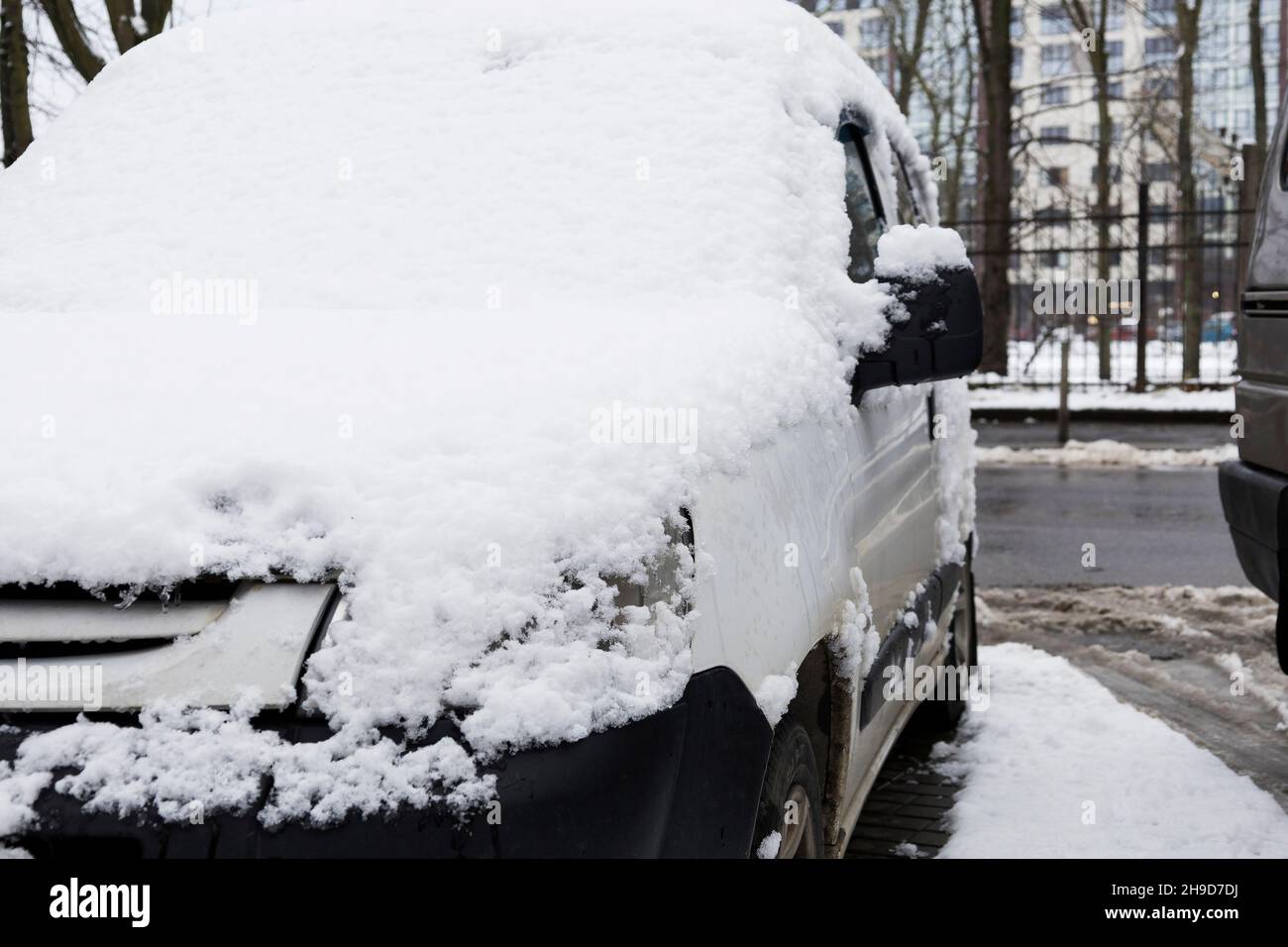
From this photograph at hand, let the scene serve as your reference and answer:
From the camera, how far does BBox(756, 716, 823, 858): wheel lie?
2.07 m

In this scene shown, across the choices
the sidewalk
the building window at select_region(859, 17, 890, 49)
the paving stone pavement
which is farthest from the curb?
the paving stone pavement

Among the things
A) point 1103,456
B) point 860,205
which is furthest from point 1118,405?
point 860,205

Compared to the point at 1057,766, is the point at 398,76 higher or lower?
higher

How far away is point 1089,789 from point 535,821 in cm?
274

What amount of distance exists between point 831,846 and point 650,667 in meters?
1.01

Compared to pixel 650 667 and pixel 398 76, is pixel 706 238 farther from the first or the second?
pixel 650 667

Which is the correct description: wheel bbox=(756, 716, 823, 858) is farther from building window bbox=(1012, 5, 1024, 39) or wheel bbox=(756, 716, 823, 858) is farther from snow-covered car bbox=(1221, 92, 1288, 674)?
building window bbox=(1012, 5, 1024, 39)

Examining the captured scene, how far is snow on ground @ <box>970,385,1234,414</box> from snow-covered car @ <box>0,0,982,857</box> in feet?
43.6

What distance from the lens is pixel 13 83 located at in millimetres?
9742

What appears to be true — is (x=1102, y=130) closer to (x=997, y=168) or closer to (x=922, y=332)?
(x=997, y=168)

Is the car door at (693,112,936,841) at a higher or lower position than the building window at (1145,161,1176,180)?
lower

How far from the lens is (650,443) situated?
197cm

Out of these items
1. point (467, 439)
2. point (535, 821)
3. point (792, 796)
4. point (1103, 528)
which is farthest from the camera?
point (1103, 528)
